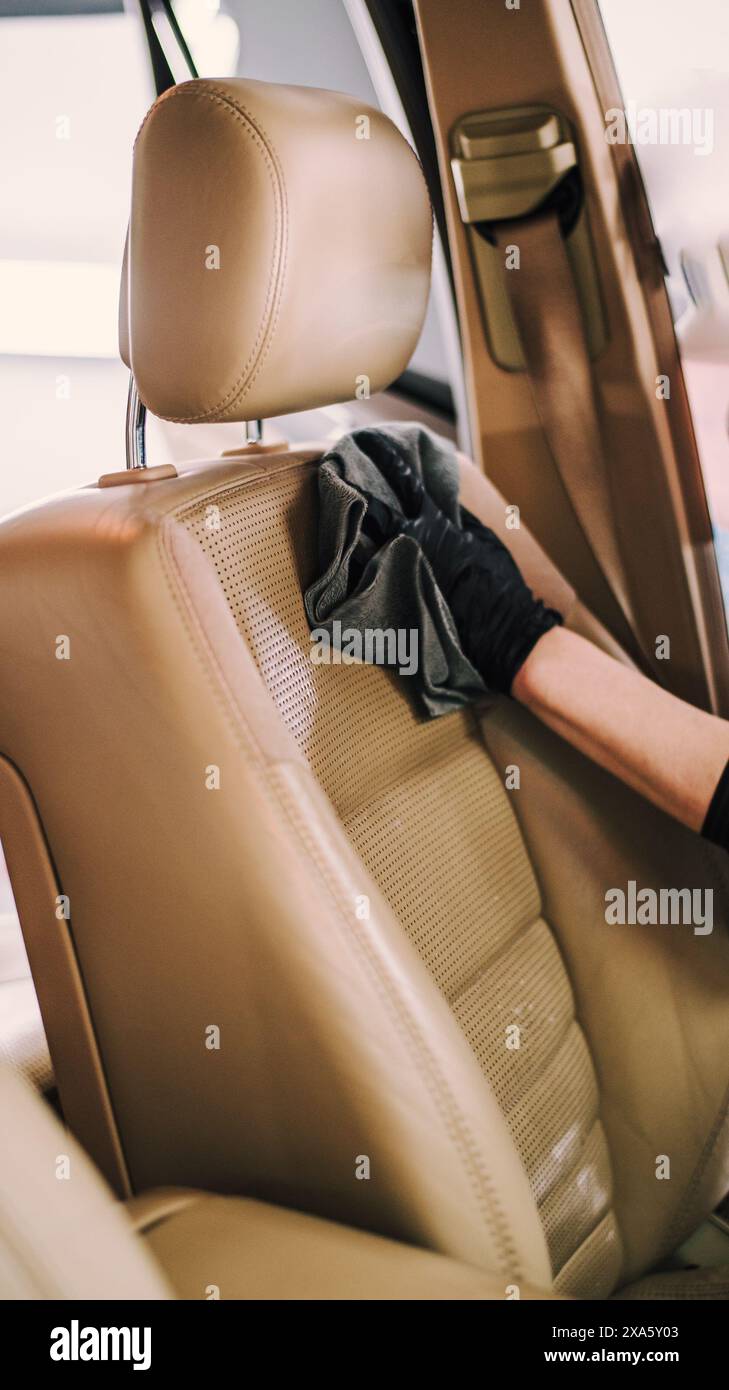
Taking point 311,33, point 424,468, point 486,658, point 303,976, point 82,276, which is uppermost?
point 311,33

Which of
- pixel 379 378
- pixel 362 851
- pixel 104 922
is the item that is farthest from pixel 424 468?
pixel 104 922

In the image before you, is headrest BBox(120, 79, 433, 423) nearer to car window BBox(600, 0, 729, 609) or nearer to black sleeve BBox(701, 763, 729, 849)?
car window BBox(600, 0, 729, 609)

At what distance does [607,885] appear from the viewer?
1231 millimetres

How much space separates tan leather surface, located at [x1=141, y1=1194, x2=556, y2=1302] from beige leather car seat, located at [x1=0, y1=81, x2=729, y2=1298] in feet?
0.18

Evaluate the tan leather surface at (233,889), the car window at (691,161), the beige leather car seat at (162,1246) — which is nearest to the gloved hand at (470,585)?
the tan leather surface at (233,889)

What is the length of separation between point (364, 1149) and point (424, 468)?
29.0 inches

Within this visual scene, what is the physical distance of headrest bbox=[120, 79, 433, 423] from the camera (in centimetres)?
88

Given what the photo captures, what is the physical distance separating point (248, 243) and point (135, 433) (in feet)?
1.22

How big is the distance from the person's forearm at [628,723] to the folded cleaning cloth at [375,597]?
3.0 inches

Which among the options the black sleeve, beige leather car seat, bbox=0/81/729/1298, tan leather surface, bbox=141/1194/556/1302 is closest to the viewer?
tan leather surface, bbox=141/1194/556/1302

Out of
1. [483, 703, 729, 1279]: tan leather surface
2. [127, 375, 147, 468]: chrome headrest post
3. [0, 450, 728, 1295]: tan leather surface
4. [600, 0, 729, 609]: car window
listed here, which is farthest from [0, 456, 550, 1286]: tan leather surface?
[600, 0, 729, 609]: car window

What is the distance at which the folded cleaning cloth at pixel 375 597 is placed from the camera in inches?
41.4

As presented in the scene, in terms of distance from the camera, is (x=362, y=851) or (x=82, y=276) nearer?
(x=362, y=851)

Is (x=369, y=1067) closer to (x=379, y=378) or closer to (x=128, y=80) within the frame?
(x=379, y=378)
